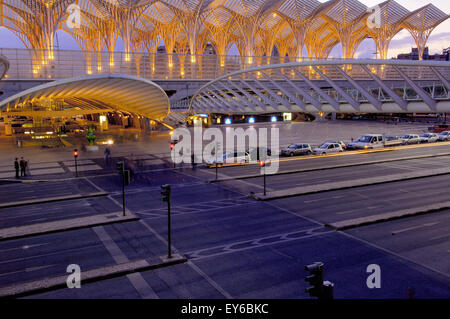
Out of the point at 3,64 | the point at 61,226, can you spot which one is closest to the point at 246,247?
the point at 61,226

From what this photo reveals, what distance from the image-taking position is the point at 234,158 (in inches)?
1455

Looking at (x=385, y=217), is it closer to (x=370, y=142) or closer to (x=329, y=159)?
(x=329, y=159)

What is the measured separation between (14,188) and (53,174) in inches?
206

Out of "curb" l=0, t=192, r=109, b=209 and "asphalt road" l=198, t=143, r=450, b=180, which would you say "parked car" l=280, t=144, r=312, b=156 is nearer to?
"asphalt road" l=198, t=143, r=450, b=180

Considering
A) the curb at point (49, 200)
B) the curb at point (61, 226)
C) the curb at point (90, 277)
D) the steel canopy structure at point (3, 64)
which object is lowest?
the curb at point (90, 277)

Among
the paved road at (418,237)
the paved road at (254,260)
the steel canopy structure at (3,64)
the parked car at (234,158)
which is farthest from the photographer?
the parked car at (234,158)

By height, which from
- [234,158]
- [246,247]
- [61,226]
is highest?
[234,158]

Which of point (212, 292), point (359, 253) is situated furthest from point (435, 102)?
point (212, 292)

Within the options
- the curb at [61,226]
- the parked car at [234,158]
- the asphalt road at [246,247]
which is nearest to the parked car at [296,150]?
the parked car at [234,158]

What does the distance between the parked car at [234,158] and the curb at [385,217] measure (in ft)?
62.0

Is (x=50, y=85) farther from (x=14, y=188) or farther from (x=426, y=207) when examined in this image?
(x=426, y=207)

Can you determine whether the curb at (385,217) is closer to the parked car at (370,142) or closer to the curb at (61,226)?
the curb at (61,226)

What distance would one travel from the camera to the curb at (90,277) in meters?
12.0

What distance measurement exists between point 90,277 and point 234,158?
990 inches
